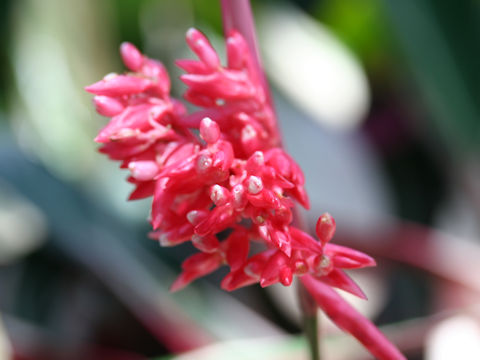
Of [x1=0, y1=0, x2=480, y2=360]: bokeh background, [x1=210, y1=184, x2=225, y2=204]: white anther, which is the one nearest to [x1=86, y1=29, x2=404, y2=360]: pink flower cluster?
[x1=210, y1=184, x2=225, y2=204]: white anther

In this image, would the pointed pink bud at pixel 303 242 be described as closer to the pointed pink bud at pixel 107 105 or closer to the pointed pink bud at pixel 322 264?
the pointed pink bud at pixel 322 264

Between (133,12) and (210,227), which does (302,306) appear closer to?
(210,227)

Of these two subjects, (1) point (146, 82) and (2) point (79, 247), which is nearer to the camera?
(1) point (146, 82)

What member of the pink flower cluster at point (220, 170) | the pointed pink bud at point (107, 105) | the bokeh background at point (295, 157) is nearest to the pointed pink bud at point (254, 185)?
the pink flower cluster at point (220, 170)

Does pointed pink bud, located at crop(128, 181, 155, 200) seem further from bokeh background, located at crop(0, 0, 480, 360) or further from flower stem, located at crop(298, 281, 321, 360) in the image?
bokeh background, located at crop(0, 0, 480, 360)

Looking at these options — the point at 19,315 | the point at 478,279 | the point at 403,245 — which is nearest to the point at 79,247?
the point at 19,315

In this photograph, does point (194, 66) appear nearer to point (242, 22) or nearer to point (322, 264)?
point (242, 22)
